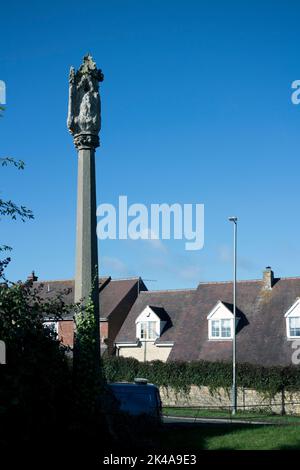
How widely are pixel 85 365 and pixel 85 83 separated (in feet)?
19.7

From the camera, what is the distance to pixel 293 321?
3750 cm

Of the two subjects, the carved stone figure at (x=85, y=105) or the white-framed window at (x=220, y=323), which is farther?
the white-framed window at (x=220, y=323)

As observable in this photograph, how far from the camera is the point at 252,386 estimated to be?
3553 centimetres

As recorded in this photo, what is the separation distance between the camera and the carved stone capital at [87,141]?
13.0 metres

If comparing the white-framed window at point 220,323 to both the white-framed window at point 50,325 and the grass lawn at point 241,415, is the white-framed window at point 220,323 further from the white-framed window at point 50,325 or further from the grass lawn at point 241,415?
the white-framed window at point 50,325

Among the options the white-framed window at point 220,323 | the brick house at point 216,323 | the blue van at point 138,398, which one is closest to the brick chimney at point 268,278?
the brick house at point 216,323

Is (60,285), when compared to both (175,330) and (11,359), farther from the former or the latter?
(11,359)

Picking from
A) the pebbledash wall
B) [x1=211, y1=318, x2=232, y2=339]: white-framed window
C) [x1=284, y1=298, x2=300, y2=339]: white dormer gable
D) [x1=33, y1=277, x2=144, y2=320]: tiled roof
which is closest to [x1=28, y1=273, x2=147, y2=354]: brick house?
[x1=33, y1=277, x2=144, y2=320]: tiled roof

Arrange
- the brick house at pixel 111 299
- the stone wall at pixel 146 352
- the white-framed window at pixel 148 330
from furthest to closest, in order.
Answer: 1. the brick house at pixel 111 299
2. the white-framed window at pixel 148 330
3. the stone wall at pixel 146 352

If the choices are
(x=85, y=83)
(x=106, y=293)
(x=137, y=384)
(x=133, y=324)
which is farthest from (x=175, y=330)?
(x=85, y=83)

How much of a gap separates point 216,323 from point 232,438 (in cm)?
2716

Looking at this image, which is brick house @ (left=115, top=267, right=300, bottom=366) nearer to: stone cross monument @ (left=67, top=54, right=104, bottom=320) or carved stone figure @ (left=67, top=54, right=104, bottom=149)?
stone cross monument @ (left=67, top=54, right=104, bottom=320)

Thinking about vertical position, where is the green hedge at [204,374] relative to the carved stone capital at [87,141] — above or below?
below

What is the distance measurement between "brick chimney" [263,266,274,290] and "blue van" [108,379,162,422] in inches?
1030
